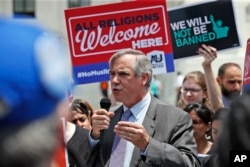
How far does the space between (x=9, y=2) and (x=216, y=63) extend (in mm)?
14346

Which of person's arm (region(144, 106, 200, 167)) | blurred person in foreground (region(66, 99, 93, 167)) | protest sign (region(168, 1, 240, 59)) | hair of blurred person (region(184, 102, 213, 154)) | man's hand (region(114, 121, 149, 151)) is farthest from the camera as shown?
protest sign (region(168, 1, 240, 59))

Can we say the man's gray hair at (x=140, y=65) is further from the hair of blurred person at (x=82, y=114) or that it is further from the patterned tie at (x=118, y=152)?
the hair of blurred person at (x=82, y=114)

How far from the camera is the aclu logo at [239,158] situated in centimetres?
146

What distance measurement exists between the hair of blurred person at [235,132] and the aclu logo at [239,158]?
0.08 ft

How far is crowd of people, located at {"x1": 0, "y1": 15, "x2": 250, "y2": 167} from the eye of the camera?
3.90ft

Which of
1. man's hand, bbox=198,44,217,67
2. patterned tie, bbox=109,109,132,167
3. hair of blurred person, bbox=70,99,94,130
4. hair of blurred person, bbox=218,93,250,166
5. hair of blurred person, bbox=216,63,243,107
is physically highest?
man's hand, bbox=198,44,217,67

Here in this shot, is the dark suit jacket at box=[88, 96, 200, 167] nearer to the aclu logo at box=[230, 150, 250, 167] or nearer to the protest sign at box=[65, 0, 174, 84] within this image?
the protest sign at box=[65, 0, 174, 84]

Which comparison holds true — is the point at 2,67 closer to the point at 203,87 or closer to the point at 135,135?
the point at 135,135

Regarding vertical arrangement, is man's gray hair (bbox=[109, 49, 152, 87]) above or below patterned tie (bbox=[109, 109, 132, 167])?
above

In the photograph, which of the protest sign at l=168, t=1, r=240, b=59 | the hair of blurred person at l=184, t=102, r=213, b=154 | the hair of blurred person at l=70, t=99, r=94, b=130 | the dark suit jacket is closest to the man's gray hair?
the dark suit jacket

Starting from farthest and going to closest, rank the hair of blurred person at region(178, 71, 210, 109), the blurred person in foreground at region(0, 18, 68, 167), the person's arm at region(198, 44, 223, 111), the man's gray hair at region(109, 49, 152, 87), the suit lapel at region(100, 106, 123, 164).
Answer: the hair of blurred person at region(178, 71, 210, 109), the person's arm at region(198, 44, 223, 111), the man's gray hair at region(109, 49, 152, 87), the suit lapel at region(100, 106, 123, 164), the blurred person in foreground at region(0, 18, 68, 167)

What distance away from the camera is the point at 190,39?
264 inches

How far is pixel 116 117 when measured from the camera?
450 cm

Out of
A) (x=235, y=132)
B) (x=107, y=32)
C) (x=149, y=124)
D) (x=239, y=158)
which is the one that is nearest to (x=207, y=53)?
(x=107, y=32)
